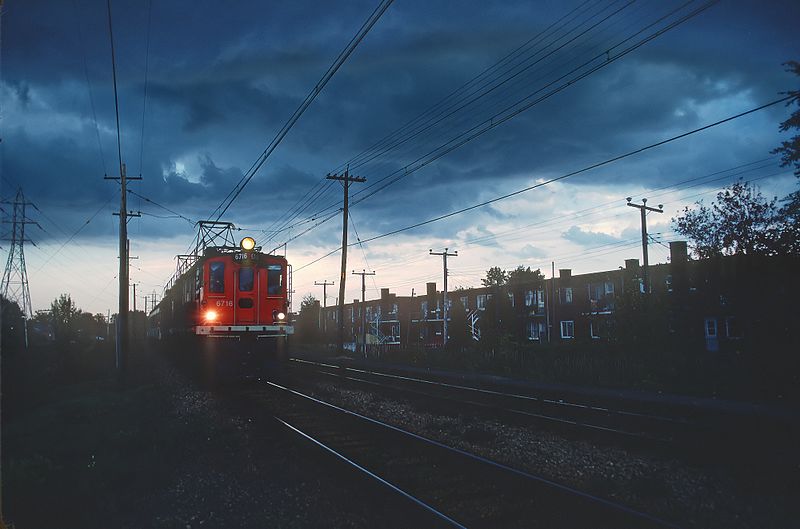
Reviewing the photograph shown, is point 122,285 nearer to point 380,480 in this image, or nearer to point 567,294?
point 380,480

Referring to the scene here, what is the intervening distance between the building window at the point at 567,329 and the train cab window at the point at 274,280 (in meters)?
44.2

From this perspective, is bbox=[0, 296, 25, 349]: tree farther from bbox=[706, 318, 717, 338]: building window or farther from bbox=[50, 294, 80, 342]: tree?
bbox=[706, 318, 717, 338]: building window

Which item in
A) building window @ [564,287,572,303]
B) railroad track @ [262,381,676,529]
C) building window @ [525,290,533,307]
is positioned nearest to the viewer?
railroad track @ [262,381,676,529]

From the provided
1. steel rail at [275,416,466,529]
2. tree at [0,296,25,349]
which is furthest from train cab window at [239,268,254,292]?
tree at [0,296,25,349]

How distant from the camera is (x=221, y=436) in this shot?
429 inches

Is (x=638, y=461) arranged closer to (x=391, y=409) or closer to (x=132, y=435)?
(x=391, y=409)

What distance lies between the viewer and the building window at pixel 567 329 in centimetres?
5761

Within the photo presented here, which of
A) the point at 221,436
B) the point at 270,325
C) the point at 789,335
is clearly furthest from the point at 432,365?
the point at 221,436

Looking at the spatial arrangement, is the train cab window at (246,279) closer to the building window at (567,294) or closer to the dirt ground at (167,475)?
the dirt ground at (167,475)

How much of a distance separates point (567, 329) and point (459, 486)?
53722 mm

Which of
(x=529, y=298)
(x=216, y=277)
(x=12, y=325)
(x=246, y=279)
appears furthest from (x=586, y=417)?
(x=529, y=298)

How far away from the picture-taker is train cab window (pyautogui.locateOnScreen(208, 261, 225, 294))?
17.9m

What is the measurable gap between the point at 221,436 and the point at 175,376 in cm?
1398

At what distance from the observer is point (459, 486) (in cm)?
726
